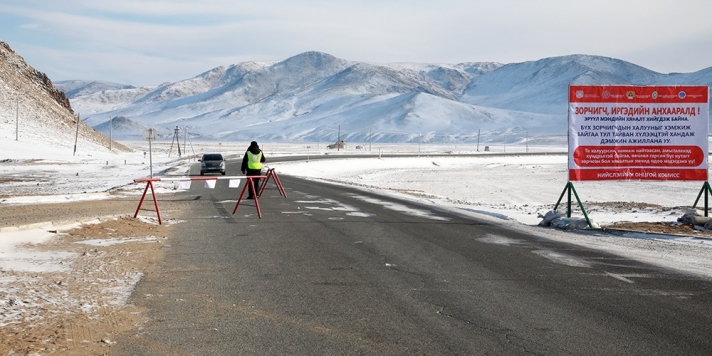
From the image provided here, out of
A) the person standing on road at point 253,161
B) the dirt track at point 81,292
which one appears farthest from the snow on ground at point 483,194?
the person standing on road at point 253,161

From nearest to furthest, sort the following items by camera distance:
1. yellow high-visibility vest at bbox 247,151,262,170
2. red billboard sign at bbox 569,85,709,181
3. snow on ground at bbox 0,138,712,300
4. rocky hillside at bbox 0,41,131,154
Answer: snow on ground at bbox 0,138,712,300 → red billboard sign at bbox 569,85,709,181 → yellow high-visibility vest at bbox 247,151,262,170 → rocky hillside at bbox 0,41,131,154

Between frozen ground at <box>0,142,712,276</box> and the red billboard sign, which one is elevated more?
the red billboard sign

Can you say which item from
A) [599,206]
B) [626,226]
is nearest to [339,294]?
[626,226]

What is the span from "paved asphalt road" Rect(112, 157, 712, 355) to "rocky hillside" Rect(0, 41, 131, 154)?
84.1 metres

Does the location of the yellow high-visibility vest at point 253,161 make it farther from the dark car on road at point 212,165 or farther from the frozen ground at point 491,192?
the dark car on road at point 212,165

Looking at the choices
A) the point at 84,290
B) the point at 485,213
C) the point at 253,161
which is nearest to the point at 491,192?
the point at 485,213

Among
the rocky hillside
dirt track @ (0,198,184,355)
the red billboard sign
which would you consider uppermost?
the rocky hillside

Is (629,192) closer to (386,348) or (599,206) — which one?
(599,206)

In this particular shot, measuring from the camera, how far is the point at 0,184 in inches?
1501

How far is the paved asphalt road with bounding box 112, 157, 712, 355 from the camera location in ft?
22.0

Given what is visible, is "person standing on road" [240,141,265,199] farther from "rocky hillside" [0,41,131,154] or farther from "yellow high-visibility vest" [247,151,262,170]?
"rocky hillside" [0,41,131,154]

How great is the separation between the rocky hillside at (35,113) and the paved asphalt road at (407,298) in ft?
276

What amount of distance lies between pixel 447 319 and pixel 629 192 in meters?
32.6

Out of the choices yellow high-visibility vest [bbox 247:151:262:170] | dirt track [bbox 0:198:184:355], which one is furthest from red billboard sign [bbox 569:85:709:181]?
yellow high-visibility vest [bbox 247:151:262:170]
